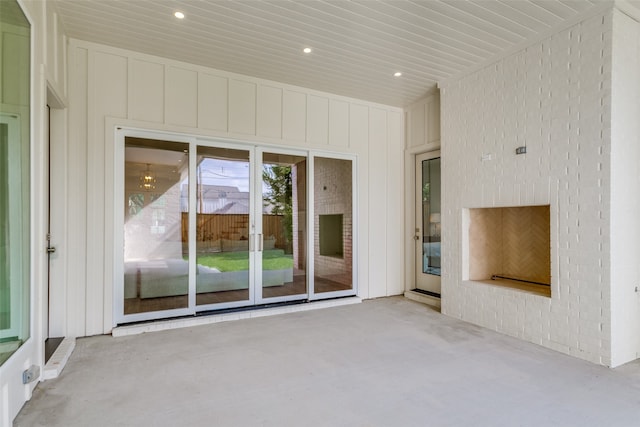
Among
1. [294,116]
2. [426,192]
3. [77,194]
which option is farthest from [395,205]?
[77,194]

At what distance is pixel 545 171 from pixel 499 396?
2347 millimetres

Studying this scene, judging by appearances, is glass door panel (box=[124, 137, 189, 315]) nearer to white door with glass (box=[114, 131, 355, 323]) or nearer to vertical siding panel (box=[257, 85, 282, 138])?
white door with glass (box=[114, 131, 355, 323])

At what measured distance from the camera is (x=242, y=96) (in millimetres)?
4762

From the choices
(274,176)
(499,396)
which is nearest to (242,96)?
(274,176)

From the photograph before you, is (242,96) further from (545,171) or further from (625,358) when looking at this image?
(625,358)

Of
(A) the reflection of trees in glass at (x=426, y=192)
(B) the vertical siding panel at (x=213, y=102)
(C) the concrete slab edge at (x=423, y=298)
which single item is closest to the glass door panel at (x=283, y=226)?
(B) the vertical siding panel at (x=213, y=102)

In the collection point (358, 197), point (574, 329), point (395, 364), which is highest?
point (358, 197)

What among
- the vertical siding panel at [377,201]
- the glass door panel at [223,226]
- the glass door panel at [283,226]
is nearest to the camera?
the glass door panel at [223,226]

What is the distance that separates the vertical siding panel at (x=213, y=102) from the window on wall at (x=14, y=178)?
6.56 feet

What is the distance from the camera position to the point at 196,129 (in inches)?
176

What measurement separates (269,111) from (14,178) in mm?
3163

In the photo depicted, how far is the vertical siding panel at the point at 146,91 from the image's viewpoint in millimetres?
4133

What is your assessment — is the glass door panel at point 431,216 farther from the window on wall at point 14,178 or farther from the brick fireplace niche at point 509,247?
the window on wall at point 14,178

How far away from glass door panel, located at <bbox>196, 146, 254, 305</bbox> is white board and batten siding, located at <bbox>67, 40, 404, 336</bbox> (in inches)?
16.0
